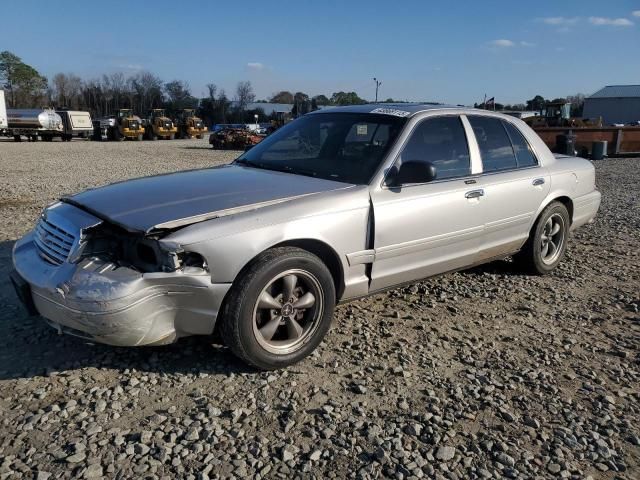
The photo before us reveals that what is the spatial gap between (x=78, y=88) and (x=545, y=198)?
331 feet

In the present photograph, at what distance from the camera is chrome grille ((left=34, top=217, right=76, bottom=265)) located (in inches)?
123

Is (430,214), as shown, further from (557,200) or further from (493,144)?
(557,200)

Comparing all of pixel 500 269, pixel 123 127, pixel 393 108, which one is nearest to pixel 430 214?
pixel 393 108

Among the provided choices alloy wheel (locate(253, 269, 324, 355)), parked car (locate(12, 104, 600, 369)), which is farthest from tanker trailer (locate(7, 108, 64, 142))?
alloy wheel (locate(253, 269, 324, 355))

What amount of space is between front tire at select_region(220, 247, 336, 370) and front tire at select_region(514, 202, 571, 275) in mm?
2615

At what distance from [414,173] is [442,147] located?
2.38ft

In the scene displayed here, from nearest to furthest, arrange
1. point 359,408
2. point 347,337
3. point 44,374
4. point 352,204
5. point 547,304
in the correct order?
point 359,408
point 44,374
point 352,204
point 347,337
point 547,304

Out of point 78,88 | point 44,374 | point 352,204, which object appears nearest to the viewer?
point 44,374

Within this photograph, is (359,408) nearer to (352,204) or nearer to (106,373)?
(352,204)

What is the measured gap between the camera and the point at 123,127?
37.8 metres

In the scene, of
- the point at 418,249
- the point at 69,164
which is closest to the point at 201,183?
the point at 418,249

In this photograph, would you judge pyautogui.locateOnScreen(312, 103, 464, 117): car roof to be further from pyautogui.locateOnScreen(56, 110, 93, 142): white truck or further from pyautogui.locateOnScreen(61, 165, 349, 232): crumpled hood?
pyautogui.locateOnScreen(56, 110, 93, 142): white truck

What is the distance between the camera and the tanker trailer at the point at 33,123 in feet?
115

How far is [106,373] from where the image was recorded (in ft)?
10.6
